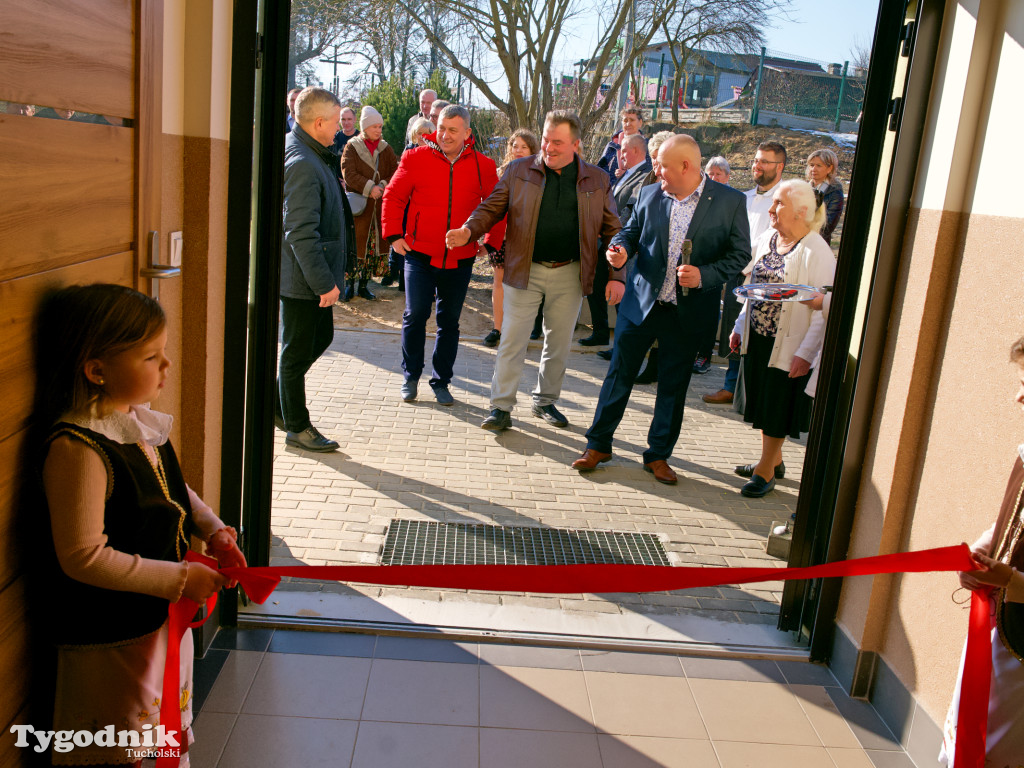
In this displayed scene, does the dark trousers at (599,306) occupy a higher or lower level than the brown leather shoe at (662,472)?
higher

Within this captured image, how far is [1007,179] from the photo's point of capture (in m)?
2.79

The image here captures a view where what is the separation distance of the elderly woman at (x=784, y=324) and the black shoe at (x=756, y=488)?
0.25m

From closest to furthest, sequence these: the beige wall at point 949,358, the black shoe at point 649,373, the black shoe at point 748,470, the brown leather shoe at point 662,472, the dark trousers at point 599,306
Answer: the beige wall at point 949,358, the brown leather shoe at point 662,472, the black shoe at point 748,470, the black shoe at point 649,373, the dark trousers at point 599,306

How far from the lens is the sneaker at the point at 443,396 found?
6.99m

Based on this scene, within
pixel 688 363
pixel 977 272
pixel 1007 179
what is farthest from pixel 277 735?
pixel 688 363

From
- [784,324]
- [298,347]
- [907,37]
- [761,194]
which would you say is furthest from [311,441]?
[761,194]

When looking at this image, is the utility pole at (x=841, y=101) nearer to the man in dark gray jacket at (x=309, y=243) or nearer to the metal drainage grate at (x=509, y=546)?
the man in dark gray jacket at (x=309, y=243)

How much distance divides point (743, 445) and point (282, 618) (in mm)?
4116

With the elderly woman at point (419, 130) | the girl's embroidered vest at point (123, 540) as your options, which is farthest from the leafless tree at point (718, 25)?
the girl's embroidered vest at point (123, 540)

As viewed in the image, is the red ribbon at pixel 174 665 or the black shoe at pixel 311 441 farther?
the black shoe at pixel 311 441

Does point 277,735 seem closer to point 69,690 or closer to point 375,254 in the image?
point 69,690

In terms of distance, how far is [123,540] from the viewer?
6.59 ft

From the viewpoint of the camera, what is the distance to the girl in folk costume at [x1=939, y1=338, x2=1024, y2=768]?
2.24 metres

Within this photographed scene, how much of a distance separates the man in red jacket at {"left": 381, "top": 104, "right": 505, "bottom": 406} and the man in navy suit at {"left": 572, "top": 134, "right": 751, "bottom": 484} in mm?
1412
